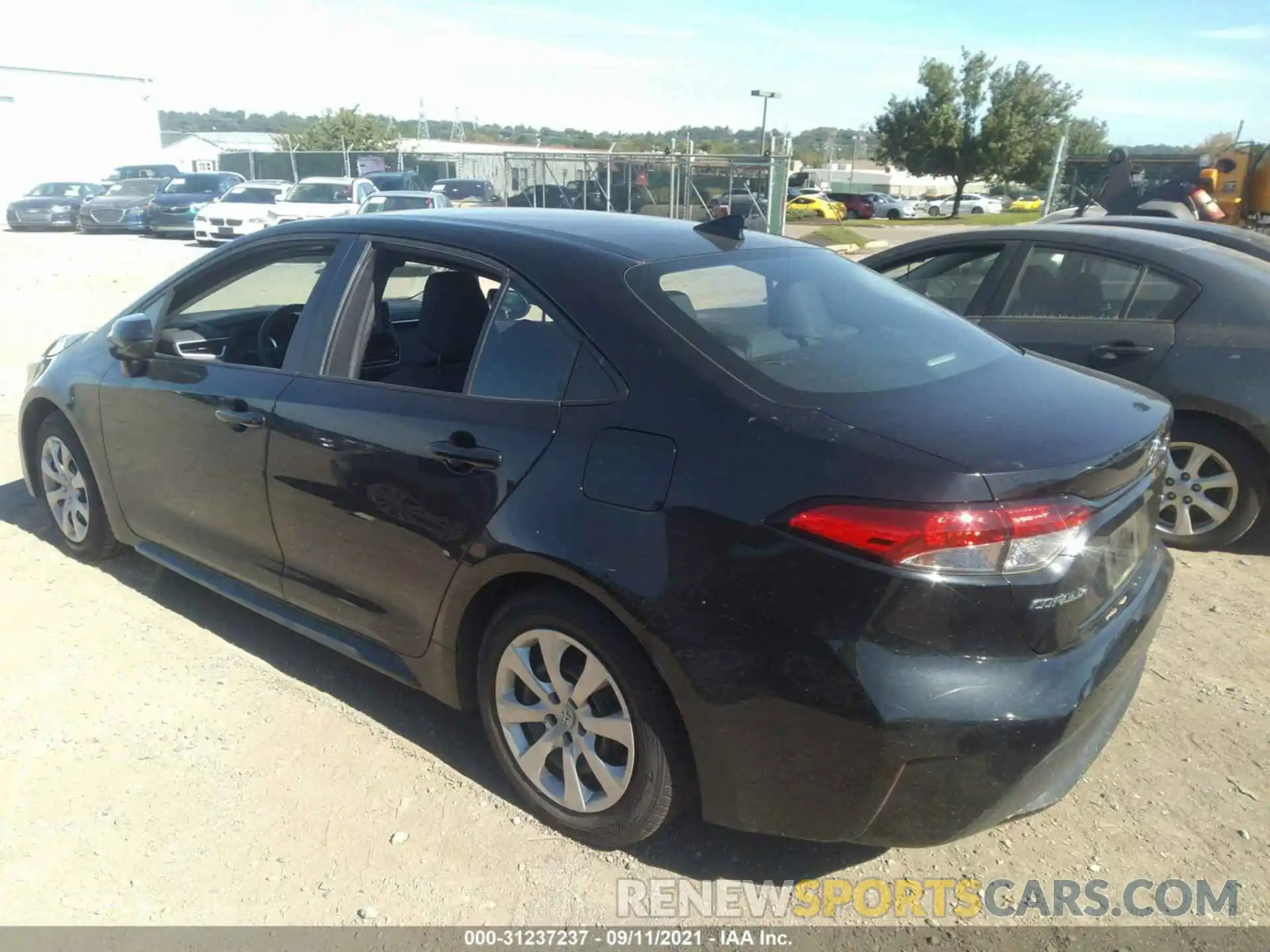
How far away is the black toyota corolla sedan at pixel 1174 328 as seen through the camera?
4.68m

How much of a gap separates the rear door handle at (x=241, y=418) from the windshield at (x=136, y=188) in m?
28.2

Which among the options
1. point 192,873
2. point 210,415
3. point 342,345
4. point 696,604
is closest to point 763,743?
point 696,604

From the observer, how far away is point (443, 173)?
3378cm

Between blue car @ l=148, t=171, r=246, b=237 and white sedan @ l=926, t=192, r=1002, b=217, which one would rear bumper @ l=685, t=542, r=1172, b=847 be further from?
white sedan @ l=926, t=192, r=1002, b=217

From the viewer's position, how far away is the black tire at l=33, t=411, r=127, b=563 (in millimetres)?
4500

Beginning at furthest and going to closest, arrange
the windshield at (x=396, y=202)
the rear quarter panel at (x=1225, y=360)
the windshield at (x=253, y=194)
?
the windshield at (x=253, y=194)
the windshield at (x=396, y=202)
the rear quarter panel at (x=1225, y=360)

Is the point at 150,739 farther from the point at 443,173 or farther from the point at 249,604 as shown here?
the point at 443,173

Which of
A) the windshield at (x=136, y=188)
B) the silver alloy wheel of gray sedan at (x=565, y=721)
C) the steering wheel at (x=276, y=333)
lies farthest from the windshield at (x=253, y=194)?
the silver alloy wheel of gray sedan at (x=565, y=721)

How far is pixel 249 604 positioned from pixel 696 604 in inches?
83.0

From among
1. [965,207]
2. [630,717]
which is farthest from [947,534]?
[965,207]

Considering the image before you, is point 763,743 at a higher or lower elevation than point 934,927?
higher

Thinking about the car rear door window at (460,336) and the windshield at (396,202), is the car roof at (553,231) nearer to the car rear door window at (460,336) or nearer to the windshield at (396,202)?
the car rear door window at (460,336)

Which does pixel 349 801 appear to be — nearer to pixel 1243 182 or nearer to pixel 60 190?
pixel 1243 182

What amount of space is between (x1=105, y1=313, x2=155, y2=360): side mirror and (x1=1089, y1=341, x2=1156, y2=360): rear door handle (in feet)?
14.6
